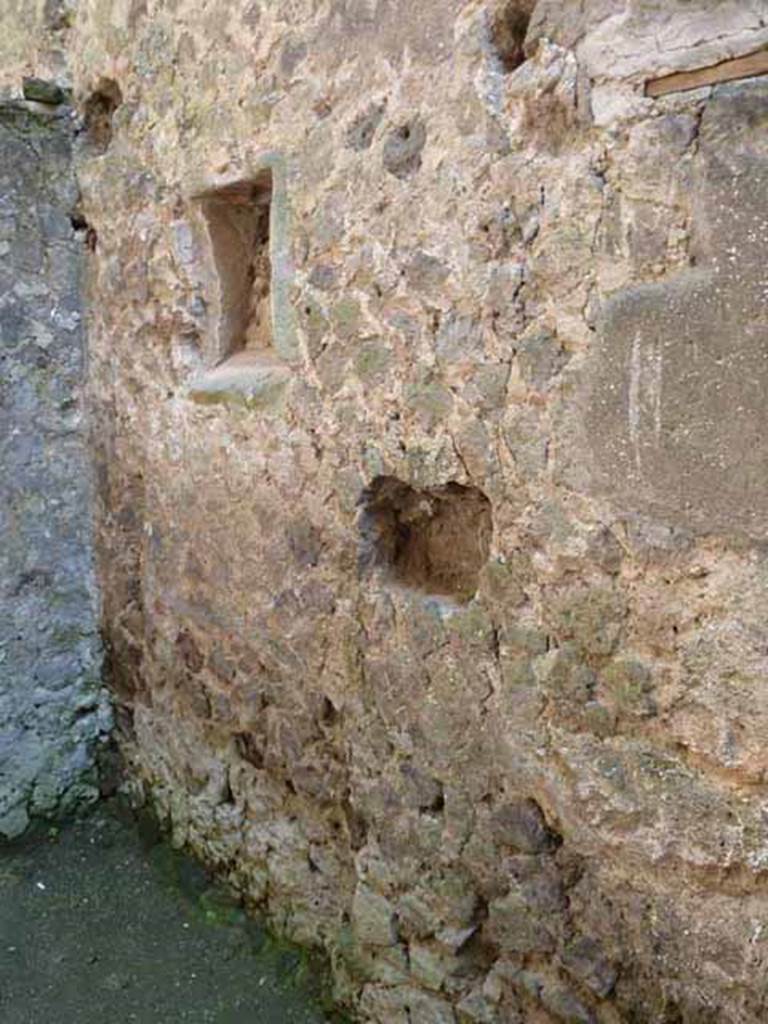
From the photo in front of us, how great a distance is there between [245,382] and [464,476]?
823 mm

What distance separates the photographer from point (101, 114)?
129 inches

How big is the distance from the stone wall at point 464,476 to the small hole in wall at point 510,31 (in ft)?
0.05

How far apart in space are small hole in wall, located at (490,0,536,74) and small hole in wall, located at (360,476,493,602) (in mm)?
809

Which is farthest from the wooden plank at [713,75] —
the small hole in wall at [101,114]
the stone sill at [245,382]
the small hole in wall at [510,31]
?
the small hole in wall at [101,114]

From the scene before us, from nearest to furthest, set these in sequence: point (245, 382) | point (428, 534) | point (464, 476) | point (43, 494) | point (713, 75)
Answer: point (713, 75), point (464, 476), point (428, 534), point (245, 382), point (43, 494)

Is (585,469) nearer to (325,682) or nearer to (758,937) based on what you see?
(758,937)

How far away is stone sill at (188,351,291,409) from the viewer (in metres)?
2.55

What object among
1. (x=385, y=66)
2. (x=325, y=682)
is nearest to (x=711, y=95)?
(x=385, y=66)

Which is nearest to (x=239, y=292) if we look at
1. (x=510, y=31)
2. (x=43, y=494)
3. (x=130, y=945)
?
(x=43, y=494)

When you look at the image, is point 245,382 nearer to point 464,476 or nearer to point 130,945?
point 464,476

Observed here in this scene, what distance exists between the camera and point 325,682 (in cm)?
252

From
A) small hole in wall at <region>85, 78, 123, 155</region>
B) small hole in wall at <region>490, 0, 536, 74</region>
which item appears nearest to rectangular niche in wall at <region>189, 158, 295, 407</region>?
small hole in wall at <region>85, 78, 123, 155</region>

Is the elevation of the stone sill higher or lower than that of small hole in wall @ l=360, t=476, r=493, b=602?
higher

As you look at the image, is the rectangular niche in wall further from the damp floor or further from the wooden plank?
the damp floor
